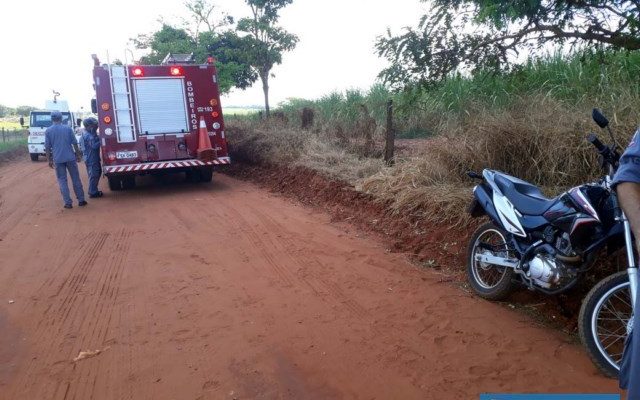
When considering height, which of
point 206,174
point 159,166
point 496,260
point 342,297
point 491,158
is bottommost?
point 342,297

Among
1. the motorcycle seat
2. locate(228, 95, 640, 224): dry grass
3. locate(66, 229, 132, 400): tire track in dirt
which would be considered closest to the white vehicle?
locate(228, 95, 640, 224): dry grass

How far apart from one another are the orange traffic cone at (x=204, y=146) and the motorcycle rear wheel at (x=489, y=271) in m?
7.34

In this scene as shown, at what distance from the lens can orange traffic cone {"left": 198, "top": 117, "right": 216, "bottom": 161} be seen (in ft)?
35.3

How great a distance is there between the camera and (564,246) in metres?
3.67

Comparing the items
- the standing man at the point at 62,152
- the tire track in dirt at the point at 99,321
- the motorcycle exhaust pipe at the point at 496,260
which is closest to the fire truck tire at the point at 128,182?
the standing man at the point at 62,152

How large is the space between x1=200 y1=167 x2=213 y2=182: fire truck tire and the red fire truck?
26 cm

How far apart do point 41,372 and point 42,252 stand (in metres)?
3.43

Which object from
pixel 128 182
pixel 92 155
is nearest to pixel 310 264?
pixel 92 155

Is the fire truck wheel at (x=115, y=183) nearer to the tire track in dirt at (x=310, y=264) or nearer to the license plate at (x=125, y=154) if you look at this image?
the license plate at (x=125, y=154)

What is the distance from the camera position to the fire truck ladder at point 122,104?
10.3m

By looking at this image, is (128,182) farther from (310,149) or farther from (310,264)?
(310,264)

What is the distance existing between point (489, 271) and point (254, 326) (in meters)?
2.31

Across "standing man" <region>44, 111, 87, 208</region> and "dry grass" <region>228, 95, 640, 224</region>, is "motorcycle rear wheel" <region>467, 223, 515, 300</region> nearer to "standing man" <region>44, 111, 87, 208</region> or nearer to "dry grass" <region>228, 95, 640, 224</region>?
"dry grass" <region>228, 95, 640, 224</region>

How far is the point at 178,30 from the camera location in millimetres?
23812
